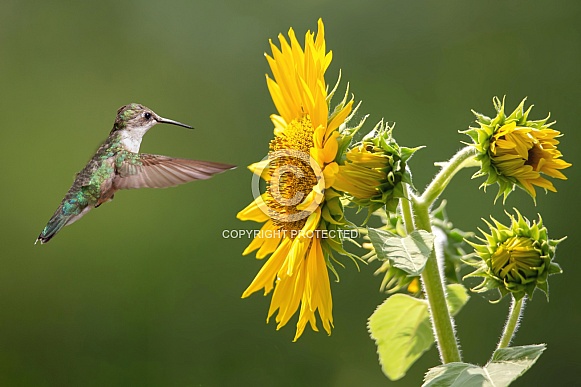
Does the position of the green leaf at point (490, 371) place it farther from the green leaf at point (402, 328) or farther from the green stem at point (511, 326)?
the green leaf at point (402, 328)

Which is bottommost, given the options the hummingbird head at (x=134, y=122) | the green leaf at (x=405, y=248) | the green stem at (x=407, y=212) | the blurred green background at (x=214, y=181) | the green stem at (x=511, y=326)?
the green stem at (x=511, y=326)

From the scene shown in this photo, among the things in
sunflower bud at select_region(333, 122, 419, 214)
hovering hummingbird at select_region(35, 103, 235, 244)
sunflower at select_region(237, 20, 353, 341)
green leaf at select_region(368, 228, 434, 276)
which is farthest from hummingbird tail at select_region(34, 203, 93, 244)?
green leaf at select_region(368, 228, 434, 276)

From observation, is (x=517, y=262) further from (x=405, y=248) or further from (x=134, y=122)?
(x=134, y=122)

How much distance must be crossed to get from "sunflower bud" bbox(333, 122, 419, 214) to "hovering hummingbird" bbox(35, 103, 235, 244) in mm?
389

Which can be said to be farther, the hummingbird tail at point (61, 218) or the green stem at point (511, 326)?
the hummingbird tail at point (61, 218)

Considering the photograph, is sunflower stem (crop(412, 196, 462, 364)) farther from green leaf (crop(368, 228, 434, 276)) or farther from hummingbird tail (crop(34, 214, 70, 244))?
hummingbird tail (crop(34, 214, 70, 244))

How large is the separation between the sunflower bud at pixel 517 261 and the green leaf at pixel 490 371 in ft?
0.74

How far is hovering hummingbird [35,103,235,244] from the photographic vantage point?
5.99 feet

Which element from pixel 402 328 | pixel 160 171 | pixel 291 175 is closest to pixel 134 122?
pixel 160 171

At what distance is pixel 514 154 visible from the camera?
5.07ft

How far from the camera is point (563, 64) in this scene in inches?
187

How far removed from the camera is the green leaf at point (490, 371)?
1315 mm

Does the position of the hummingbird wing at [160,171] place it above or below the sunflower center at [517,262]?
above

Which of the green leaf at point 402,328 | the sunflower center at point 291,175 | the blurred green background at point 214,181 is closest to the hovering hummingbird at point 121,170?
the sunflower center at point 291,175
